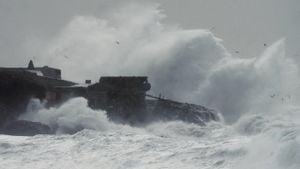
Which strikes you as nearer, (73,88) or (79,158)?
(79,158)

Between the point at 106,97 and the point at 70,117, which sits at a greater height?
the point at 106,97

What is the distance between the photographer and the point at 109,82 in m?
39.9

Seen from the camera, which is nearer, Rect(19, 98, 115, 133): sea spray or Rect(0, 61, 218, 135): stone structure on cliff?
Rect(19, 98, 115, 133): sea spray

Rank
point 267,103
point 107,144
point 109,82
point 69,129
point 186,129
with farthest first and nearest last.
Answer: point 267,103 → point 109,82 → point 186,129 → point 69,129 → point 107,144

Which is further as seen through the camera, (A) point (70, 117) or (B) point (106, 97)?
(B) point (106, 97)

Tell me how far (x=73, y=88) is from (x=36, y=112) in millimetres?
5103

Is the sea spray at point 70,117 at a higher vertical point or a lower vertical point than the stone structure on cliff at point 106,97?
lower

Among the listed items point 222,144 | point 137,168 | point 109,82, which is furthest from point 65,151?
point 109,82

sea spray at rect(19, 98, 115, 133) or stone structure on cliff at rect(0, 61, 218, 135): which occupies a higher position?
stone structure on cliff at rect(0, 61, 218, 135)

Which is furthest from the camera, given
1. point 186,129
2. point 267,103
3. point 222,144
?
point 267,103

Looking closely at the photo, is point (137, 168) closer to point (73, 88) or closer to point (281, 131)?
point (281, 131)

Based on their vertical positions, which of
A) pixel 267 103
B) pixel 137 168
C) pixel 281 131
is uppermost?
pixel 267 103

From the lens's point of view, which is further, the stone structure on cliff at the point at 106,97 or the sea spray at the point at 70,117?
the stone structure on cliff at the point at 106,97

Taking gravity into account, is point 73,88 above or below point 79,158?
above
